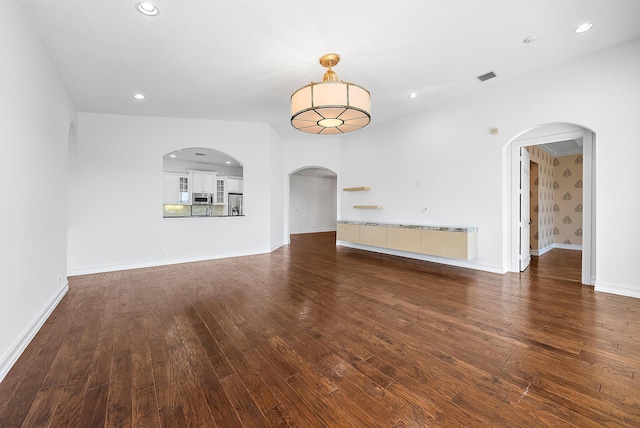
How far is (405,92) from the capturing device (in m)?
4.77

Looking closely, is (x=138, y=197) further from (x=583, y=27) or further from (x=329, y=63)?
(x=583, y=27)

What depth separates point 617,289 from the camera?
3523mm

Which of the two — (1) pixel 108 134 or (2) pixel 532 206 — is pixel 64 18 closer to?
(1) pixel 108 134

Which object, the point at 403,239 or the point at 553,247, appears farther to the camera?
the point at 553,247

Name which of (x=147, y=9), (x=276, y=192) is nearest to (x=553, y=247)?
(x=276, y=192)

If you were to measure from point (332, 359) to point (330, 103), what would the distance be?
2.53 metres

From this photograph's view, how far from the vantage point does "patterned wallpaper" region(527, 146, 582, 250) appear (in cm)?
663

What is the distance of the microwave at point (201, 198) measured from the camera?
379 inches

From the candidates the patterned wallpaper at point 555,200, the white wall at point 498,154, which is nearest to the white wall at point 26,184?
the white wall at point 498,154

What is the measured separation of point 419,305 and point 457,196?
2.86 m

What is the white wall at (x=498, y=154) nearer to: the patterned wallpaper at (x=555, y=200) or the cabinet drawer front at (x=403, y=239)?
the cabinet drawer front at (x=403, y=239)

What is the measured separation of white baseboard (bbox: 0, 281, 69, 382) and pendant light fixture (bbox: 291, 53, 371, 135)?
130 inches

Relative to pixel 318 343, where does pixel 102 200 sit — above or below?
above

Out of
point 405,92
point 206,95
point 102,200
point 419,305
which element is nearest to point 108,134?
point 102,200
